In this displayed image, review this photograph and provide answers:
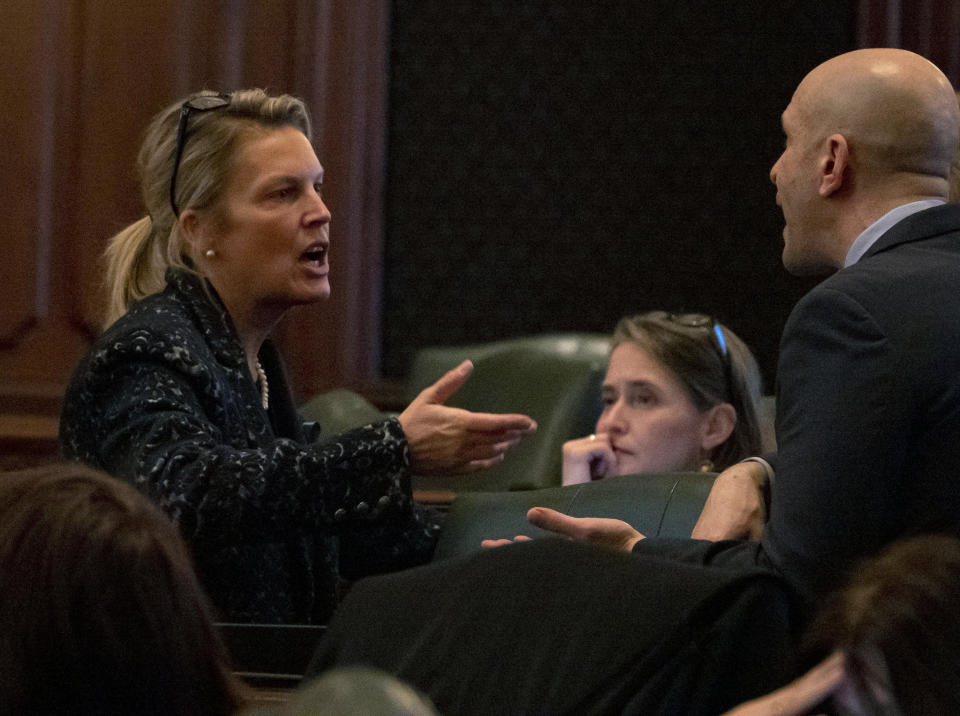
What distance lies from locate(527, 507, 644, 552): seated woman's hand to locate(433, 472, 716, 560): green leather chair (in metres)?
0.08

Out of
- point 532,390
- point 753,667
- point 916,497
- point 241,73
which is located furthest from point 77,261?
point 753,667

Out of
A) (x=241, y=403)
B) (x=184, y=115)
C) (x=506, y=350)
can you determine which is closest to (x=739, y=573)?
(x=241, y=403)

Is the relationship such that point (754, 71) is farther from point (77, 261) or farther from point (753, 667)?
point (753, 667)

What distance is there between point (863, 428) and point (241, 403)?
857 mm

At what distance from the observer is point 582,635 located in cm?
81

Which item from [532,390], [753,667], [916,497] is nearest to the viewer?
[753,667]

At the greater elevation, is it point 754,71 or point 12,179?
point 754,71

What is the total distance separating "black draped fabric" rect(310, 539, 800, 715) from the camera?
782 mm

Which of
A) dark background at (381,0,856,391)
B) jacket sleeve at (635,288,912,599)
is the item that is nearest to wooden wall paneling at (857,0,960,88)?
dark background at (381,0,856,391)

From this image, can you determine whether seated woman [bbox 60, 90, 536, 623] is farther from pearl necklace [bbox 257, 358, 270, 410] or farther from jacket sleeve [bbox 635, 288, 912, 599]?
jacket sleeve [bbox 635, 288, 912, 599]

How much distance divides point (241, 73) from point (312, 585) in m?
1.88

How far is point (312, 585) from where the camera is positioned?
1799mm

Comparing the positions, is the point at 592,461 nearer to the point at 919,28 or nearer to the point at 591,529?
the point at 591,529

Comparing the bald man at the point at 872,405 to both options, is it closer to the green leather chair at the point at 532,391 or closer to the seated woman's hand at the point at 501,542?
the seated woman's hand at the point at 501,542
